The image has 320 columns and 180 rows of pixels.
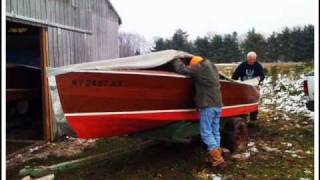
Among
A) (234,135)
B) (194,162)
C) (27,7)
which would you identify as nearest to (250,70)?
(234,135)

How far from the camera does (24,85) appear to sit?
10.0 metres

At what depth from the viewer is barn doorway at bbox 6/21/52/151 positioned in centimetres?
927

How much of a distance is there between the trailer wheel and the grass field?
21cm

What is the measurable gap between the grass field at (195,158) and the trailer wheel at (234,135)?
21cm

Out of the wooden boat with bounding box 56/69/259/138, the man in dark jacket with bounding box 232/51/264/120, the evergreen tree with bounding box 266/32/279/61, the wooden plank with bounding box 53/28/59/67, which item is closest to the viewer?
the wooden boat with bounding box 56/69/259/138

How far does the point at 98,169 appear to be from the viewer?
6223 mm

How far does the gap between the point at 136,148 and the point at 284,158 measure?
243cm

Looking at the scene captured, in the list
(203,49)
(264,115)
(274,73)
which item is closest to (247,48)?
(203,49)

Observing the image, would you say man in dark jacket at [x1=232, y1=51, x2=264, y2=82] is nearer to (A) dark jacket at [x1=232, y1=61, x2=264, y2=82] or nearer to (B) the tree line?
(A) dark jacket at [x1=232, y1=61, x2=264, y2=82]

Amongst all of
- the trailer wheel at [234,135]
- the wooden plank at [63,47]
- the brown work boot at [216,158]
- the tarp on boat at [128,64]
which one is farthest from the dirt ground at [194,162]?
the wooden plank at [63,47]

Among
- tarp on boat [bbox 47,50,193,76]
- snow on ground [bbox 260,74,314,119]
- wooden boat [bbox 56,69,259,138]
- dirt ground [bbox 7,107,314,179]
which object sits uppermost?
tarp on boat [bbox 47,50,193,76]

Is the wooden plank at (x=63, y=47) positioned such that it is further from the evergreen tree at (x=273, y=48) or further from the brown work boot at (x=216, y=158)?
the evergreen tree at (x=273, y=48)

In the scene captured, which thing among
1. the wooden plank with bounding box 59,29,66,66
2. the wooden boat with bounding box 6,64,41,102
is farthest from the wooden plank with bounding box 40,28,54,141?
the wooden boat with bounding box 6,64,41,102

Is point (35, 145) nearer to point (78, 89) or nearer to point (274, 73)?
point (78, 89)
